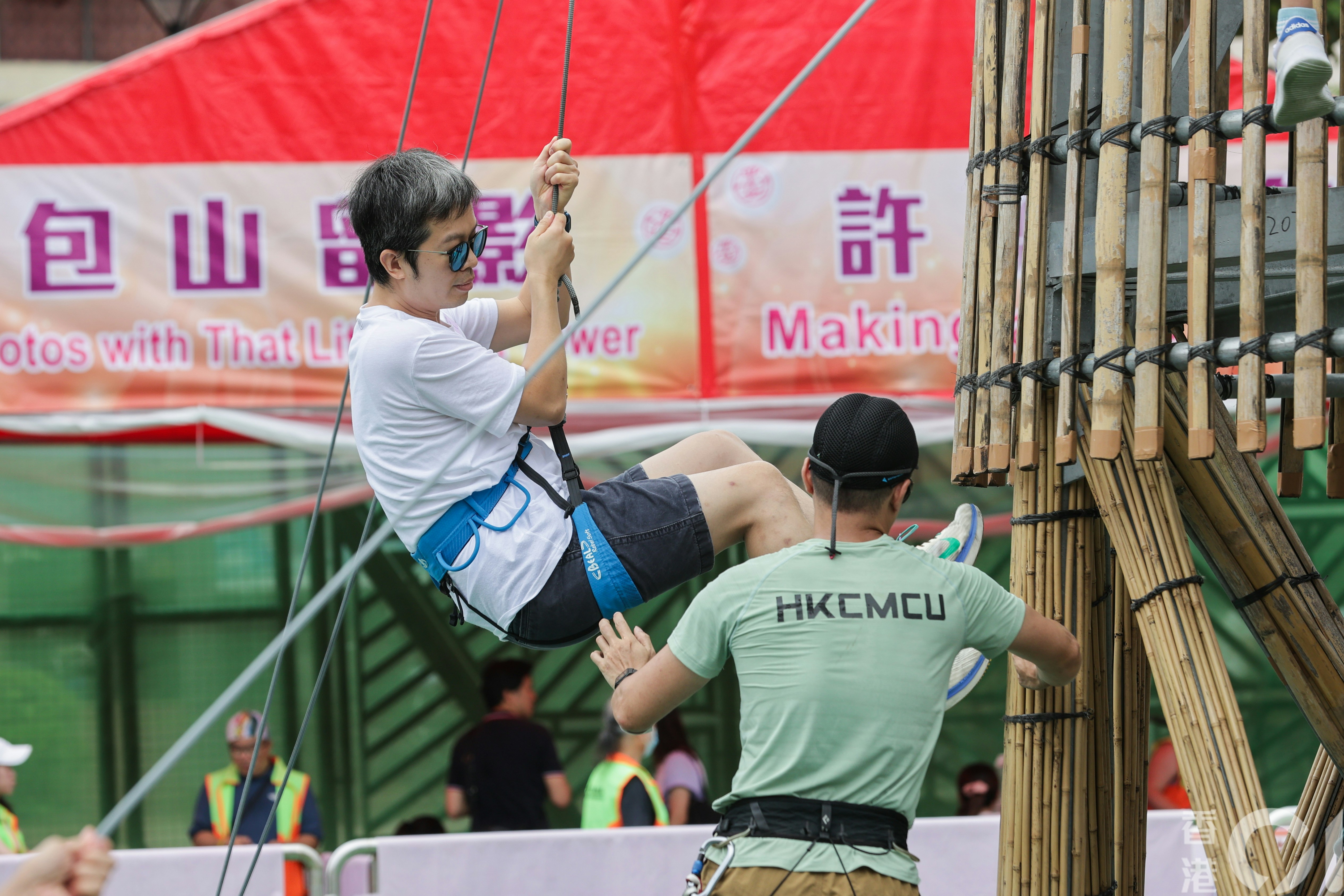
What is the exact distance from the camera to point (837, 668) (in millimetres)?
2566

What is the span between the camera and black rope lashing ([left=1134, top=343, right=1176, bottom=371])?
285 centimetres

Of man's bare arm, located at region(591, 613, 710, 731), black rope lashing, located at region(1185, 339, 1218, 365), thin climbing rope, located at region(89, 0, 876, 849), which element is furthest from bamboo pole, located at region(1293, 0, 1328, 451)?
man's bare arm, located at region(591, 613, 710, 731)

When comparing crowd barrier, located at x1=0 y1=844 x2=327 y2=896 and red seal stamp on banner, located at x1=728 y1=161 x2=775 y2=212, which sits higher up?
red seal stamp on banner, located at x1=728 y1=161 x2=775 y2=212

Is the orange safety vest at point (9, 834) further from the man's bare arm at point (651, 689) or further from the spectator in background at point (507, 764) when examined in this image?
the man's bare arm at point (651, 689)

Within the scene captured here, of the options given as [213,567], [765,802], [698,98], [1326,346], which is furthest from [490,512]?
[213,567]

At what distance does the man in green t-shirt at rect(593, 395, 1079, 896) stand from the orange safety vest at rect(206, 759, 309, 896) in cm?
447

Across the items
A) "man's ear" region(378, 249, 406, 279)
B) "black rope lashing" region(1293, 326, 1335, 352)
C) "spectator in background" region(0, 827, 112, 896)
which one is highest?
"man's ear" region(378, 249, 406, 279)

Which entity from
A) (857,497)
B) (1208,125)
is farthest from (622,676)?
(1208,125)

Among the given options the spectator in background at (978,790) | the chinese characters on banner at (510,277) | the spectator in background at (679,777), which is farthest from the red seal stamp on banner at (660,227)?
the spectator in background at (978,790)

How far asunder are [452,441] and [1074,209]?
1.43m

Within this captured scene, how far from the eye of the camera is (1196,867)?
18.2 feet

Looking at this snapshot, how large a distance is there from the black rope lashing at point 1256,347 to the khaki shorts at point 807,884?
119 cm

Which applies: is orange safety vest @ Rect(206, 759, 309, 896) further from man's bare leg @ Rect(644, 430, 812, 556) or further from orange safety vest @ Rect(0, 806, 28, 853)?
man's bare leg @ Rect(644, 430, 812, 556)

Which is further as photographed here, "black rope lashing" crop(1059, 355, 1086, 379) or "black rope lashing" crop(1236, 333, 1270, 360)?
"black rope lashing" crop(1059, 355, 1086, 379)
